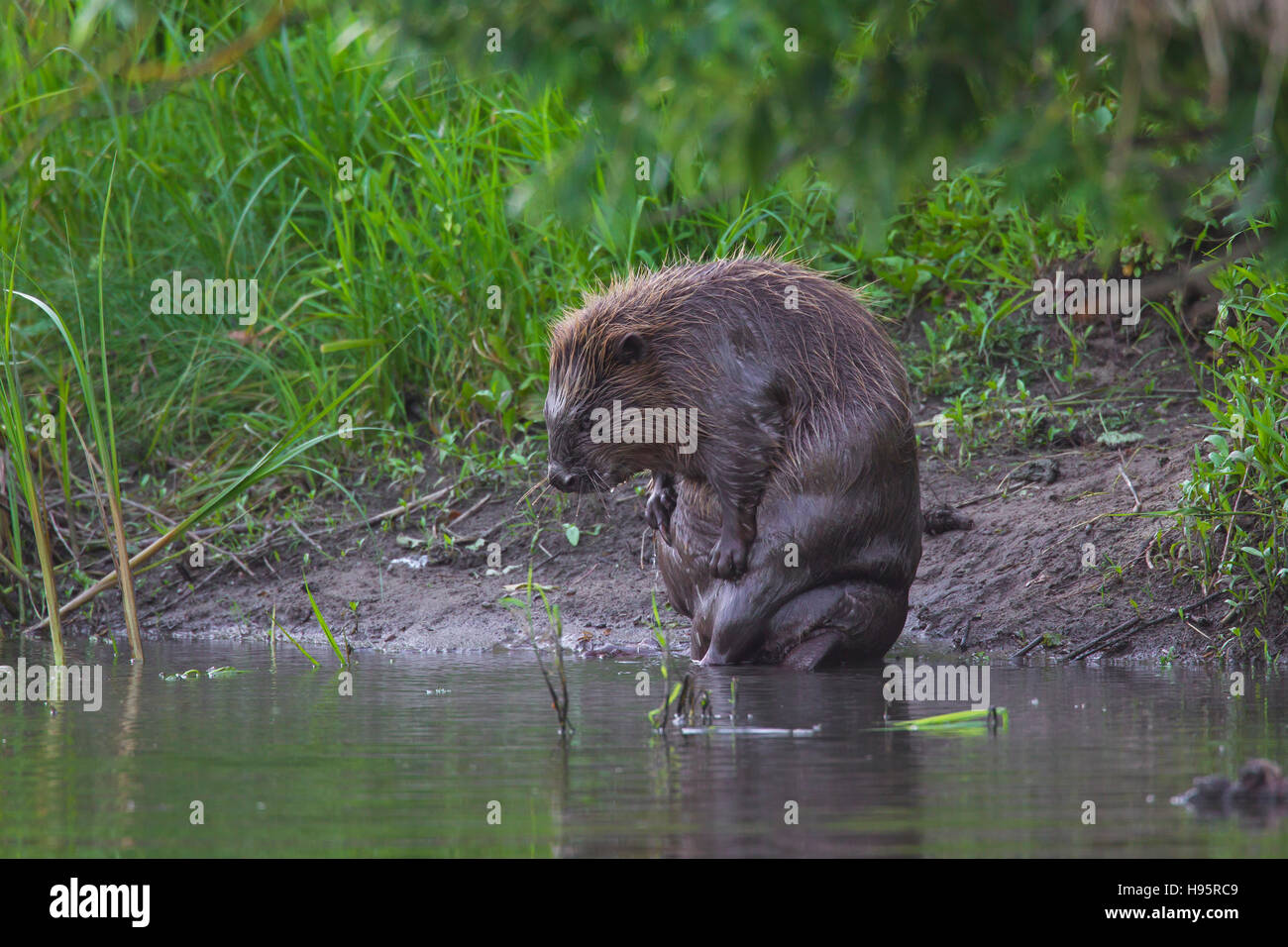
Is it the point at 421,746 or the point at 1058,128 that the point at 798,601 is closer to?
the point at 421,746

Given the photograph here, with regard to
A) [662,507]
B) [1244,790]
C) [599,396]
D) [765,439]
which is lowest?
[1244,790]

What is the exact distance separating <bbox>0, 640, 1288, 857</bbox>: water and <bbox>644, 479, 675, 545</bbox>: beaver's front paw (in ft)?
2.15

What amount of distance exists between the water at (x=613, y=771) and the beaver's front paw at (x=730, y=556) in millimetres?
334

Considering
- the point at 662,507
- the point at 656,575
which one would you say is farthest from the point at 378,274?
the point at 662,507

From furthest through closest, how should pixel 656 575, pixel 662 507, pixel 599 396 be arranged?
pixel 656 575
pixel 662 507
pixel 599 396

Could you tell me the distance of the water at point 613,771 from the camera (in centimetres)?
267

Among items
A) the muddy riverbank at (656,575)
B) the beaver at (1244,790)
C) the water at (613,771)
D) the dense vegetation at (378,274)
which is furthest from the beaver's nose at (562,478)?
the beaver at (1244,790)

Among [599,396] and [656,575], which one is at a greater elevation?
[599,396]

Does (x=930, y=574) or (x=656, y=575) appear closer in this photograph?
(x=930, y=574)

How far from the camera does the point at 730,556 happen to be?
202 inches

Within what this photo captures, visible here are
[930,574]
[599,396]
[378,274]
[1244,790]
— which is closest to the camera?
[1244,790]

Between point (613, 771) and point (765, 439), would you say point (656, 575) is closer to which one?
point (765, 439)

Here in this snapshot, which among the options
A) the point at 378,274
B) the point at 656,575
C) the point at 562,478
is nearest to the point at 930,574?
the point at 656,575

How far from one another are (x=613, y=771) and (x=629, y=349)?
212 cm
